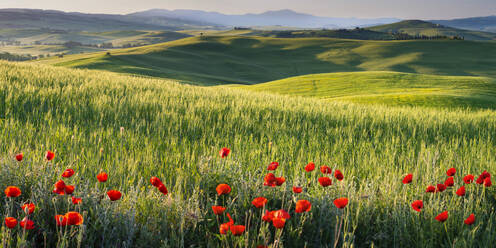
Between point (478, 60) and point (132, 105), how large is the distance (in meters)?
97.5

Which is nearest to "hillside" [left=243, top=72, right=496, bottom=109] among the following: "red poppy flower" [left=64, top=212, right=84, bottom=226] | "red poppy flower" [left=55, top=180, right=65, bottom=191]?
"red poppy flower" [left=55, top=180, right=65, bottom=191]

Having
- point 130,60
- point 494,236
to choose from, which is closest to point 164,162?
point 494,236

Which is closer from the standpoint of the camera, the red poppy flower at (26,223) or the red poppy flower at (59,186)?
the red poppy flower at (26,223)

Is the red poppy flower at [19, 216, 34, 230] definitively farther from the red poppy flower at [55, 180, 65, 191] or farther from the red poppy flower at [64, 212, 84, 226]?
the red poppy flower at [55, 180, 65, 191]

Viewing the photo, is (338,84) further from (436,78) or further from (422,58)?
(422,58)

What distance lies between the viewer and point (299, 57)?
99.7 meters

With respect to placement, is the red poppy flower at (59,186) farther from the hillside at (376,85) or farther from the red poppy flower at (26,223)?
the hillside at (376,85)

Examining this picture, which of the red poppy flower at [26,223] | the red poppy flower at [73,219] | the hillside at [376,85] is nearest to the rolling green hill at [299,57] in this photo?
the hillside at [376,85]

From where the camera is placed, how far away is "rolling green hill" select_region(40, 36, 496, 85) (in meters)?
75.4

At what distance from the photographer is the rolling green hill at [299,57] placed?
247 feet

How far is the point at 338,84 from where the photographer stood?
29.6 metres

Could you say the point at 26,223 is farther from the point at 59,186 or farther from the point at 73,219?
the point at 59,186

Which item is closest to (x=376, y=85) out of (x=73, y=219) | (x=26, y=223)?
(x=73, y=219)

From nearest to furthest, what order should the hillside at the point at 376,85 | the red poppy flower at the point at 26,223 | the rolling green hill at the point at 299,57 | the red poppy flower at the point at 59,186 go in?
the red poppy flower at the point at 26,223, the red poppy flower at the point at 59,186, the hillside at the point at 376,85, the rolling green hill at the point at 299,57
